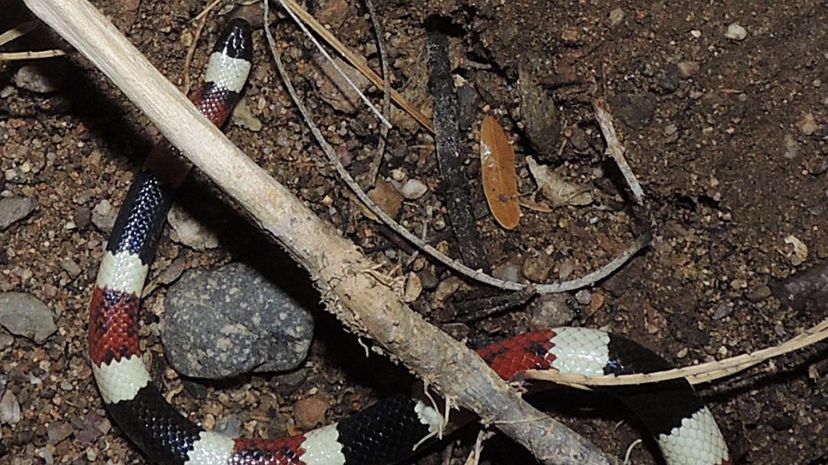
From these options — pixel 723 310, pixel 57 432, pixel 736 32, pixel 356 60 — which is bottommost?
pixel 57 432

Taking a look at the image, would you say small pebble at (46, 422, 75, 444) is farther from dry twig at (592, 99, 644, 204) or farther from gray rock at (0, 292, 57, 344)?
dry twig at (592, 99, 644, 204)

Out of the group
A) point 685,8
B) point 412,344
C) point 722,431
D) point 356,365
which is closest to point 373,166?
point 356,365

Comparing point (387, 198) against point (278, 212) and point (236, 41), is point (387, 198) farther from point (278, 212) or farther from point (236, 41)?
point (278, 212)

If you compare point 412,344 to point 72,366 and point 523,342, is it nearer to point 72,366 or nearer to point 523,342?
point 523,342

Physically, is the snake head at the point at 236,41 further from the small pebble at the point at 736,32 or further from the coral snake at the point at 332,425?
the small pebble at the point at 736,32

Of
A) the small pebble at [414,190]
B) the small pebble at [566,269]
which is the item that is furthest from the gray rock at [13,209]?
the small pebble at [566,269]

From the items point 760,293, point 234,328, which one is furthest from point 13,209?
point 760,293

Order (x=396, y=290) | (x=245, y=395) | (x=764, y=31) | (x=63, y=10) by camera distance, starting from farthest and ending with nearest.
Answer: (x=245, y=395) → (x=764, y=31) → (x=396, y=290) → (x=63, y=10)

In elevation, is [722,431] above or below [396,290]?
below
